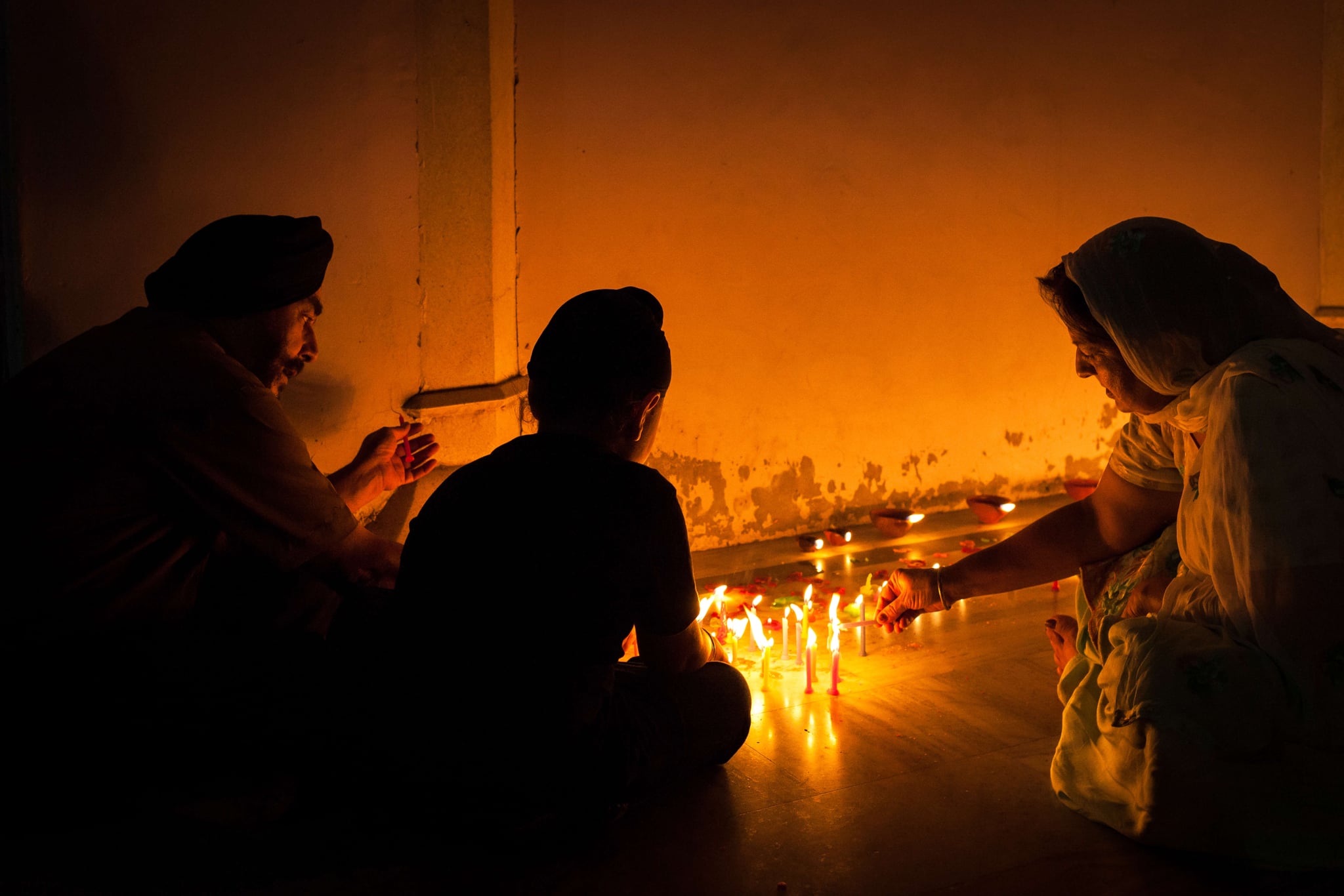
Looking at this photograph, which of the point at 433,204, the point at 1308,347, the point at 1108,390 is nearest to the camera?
the point at 1308,347

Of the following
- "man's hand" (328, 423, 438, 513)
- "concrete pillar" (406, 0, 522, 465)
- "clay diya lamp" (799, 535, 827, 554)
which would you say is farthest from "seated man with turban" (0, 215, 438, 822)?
"clay diya lamp" (799, 535, 827, 554)

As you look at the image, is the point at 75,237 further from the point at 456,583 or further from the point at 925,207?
the point at 925,207

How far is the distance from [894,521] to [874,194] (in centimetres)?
162

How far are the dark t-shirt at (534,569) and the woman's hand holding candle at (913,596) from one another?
48.2 inches

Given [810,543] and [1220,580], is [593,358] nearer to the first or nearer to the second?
[1220,580]

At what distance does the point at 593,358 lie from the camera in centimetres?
262

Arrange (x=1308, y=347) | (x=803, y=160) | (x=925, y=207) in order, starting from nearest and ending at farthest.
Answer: (x=1308, y=347), (x=803, y=160), (x=925, y=207)

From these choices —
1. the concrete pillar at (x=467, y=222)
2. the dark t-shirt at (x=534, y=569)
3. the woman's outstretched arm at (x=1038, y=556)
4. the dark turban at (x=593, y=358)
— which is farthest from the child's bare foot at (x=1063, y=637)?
the concrete pillar at (x=467, y=222)

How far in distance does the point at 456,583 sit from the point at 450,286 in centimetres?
218

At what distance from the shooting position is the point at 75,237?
3688 millimetres

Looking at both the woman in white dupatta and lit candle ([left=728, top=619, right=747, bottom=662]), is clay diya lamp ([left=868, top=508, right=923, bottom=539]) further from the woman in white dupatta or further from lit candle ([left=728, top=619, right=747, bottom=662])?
the woman in white dupatta

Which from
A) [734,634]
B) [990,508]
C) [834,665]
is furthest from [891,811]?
[990,508]

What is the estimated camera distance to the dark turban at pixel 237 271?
3.04 metres

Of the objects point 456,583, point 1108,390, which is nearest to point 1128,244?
point 1108,390
